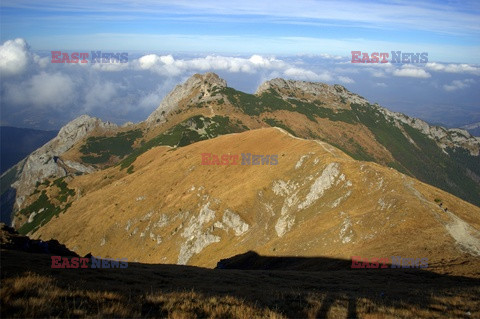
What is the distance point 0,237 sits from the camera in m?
29.4

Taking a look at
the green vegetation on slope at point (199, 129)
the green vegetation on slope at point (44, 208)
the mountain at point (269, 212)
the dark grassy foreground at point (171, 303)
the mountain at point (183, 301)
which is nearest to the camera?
the dark grassy foreground at point (171, 303)

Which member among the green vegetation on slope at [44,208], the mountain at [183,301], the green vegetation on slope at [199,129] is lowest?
the green vegetation on slope at [44,208]

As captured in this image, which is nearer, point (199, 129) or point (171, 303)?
point (171, 303)

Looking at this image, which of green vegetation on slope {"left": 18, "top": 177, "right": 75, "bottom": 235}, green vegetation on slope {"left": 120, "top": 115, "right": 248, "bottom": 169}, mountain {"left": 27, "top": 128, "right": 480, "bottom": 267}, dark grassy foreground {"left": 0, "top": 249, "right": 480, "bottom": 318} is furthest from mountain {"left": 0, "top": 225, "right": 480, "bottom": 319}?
green vegetation on slope {"left": 120, "top": 115, "right": 248, "bottom": 169}

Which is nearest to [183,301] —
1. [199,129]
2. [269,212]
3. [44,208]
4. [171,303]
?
[171,303]

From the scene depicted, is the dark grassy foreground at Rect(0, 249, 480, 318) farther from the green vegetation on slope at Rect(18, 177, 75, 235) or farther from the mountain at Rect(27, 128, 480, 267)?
the green vegetation on slope at Rect(18, 177, 75, 235)

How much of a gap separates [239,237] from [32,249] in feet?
118

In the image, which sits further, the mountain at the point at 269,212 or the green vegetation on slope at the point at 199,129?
the green vegetation on slope at the point at 199,129

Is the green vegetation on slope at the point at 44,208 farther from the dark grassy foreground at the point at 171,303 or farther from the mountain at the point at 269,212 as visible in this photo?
the dark grassy foreground at the point at 171,303

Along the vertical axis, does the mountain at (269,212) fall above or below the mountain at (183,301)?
below

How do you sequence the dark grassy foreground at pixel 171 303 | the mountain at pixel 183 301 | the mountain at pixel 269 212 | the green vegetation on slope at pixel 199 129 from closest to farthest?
the dark grassy foreground at pixel 171 303
the mountain at pixel 183 301
the mountain at pixel 269 212
the green vegetation on slope at pixel 199 129

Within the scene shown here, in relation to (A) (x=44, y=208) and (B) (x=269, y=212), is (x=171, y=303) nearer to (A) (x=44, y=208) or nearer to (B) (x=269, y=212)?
(B) (x=269, y=212)

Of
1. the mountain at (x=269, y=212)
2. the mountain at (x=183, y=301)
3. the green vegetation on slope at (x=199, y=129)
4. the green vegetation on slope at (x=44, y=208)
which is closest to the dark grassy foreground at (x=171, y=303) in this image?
the mountain at (x=183, y=301)

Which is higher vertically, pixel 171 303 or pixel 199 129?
pixel 199 129
